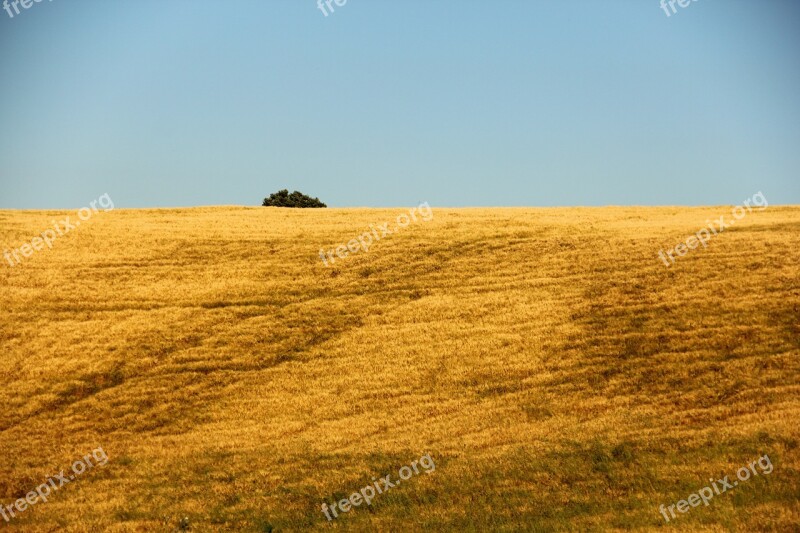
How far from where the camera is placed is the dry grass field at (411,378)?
1859cm

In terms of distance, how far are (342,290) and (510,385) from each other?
1080cm

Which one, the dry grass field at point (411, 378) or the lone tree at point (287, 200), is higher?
the lone tree at point (287, 200)

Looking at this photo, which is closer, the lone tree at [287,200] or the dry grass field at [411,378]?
the dry grass field at [411,378]

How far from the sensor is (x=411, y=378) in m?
25.3

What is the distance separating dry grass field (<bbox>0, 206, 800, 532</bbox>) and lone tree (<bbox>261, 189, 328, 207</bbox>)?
39122mm

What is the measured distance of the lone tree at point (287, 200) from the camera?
79.2m

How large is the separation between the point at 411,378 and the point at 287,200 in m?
56.7

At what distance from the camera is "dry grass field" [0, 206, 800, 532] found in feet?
61.0

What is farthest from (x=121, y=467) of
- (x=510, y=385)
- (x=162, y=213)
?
(x=162, y=213)

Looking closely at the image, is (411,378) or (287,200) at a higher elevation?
(287,200)

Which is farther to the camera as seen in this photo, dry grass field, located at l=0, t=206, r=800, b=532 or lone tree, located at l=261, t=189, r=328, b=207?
lone tree, located at l=261, t=189, r=328, b=207

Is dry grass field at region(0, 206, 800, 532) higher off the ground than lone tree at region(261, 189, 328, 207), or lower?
lower

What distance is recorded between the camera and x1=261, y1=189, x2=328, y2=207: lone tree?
79188mm

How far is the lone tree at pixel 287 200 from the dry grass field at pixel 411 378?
39122mm
